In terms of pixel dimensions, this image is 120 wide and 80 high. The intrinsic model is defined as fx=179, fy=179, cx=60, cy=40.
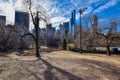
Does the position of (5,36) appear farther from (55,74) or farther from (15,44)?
(55,74)

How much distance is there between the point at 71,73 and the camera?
11.3 metres

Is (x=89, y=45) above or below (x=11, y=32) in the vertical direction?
below

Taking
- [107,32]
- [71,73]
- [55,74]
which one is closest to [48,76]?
[55,74]

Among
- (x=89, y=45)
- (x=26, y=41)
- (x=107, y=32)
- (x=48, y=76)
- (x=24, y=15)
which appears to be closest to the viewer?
(x=48, y=76)

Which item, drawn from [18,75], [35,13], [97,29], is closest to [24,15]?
[35,13]

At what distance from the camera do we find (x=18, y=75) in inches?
419

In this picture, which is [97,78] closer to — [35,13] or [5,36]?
[35,13]

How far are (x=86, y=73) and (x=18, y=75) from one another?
424 cm

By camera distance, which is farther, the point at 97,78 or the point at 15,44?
the point at 15,44

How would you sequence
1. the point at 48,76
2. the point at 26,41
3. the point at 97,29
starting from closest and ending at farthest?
the point at 48,76 < the point at 97,29 < the point at 26,41

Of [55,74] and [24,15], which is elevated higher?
[24,15]

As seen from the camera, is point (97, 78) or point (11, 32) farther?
point (11, 32)

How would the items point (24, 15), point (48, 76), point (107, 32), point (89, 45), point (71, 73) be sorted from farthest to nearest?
point (89, 45)
point (107, 32)
point (24, 15)
point (71, 73)
point (48, 76)

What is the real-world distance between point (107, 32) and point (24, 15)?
13.6m
